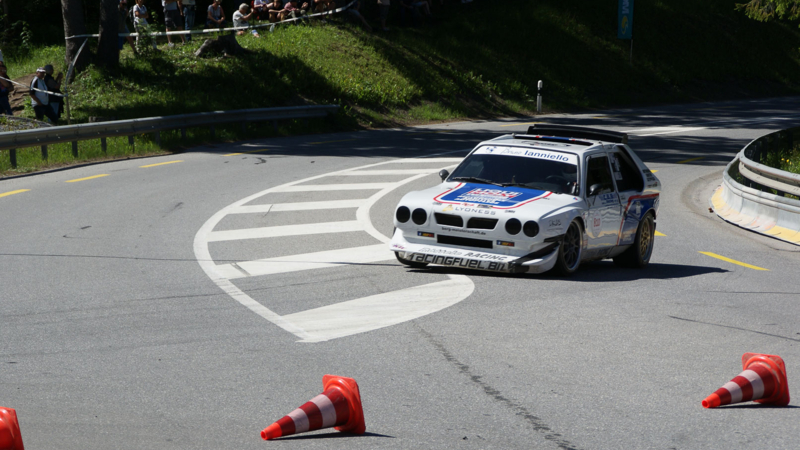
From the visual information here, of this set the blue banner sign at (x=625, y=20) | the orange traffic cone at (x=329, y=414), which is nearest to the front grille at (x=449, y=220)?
the orange traffic cone at (x=329, y=414)

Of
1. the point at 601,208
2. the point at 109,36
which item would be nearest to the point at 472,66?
the point at 109,36

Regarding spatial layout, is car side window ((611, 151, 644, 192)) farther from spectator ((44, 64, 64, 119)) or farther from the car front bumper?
spectator ((44, 64, 64, 119))

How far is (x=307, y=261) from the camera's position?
10648 millimetres

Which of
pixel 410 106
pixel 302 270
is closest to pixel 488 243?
pixel 302 270

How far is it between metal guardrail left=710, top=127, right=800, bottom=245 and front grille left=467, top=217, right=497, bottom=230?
6391 mm

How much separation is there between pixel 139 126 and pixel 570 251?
47.1 ft

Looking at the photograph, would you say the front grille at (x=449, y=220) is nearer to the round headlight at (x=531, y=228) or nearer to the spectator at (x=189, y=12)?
the round headlight at (x=531, y=228)

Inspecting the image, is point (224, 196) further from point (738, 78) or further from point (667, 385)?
point (738, 78)

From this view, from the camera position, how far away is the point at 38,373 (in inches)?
245

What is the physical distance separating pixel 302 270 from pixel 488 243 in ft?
6.82

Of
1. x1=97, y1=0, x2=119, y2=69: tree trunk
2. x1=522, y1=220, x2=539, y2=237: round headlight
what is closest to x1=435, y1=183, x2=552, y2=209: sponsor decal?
x1=522, y1=220, x2=539, y2=237: round headlight

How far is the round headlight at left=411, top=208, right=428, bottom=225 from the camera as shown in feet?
32.7

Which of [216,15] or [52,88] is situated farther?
[216,15]

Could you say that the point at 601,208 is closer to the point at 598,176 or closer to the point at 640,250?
the point at 598,176
